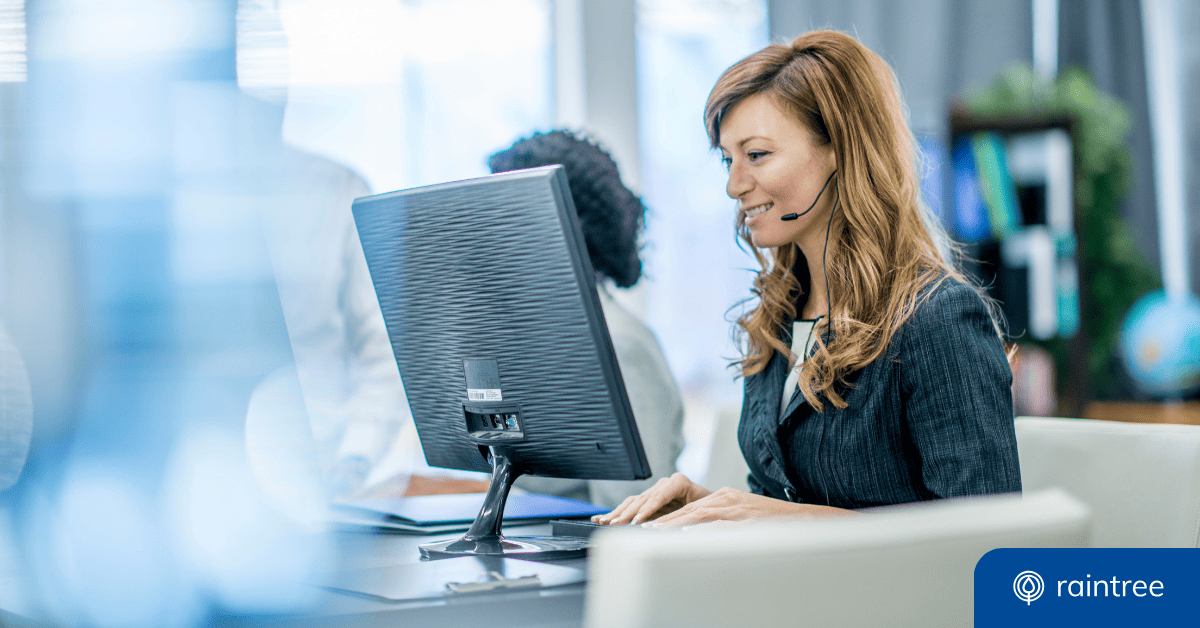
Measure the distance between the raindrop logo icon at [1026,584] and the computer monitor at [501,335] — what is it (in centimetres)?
41

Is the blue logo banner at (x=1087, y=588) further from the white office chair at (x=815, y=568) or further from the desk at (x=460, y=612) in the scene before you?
the desk at (x=460, y=612)

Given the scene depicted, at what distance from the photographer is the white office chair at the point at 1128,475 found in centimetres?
107

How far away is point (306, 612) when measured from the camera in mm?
813

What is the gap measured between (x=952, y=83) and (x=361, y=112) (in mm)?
2081

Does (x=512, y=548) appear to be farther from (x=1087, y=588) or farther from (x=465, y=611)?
(x=1087, y=588)

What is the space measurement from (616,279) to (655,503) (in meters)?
0.69

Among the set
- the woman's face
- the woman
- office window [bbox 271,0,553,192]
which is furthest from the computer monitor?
office window [bbox 271,0,553,192]

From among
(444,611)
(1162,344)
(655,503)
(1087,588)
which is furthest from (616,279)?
(1162,344)

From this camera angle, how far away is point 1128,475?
1119 mm

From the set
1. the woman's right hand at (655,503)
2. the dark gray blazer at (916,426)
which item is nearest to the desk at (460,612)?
the woman's right hand at (655,503)

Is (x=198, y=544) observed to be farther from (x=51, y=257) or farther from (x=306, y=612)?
(x=51, y=257)

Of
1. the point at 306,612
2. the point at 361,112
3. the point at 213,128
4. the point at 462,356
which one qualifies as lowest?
the point at 306,612

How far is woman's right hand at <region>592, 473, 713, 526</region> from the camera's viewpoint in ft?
3.66


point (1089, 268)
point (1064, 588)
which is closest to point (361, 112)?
point (1064, 588)
